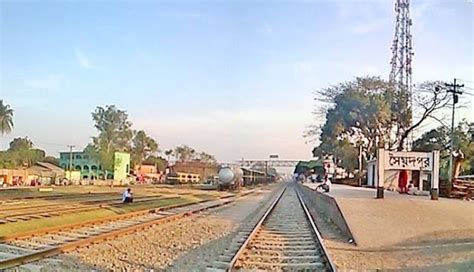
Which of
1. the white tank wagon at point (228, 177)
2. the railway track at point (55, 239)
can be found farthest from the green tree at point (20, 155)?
the railway track at point (55, 239)

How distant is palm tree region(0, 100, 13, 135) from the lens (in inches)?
3698

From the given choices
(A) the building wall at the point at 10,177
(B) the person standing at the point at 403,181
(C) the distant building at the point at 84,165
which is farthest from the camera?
(C) the distant building at the point at 84,165

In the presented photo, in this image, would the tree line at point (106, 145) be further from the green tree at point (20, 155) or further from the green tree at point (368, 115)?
the green tree at point (368, 115)

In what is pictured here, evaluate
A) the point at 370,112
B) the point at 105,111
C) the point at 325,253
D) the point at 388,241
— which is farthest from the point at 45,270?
the point at 105,111

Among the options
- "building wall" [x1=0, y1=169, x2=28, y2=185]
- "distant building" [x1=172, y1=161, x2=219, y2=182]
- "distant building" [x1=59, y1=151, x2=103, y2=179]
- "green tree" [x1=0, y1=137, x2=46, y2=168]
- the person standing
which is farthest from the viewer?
"distant building" [x1=172, y1=161, x2=219, y2=182]

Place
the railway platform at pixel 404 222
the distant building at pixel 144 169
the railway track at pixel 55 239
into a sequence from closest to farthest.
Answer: the railway track at pixel 55 239 → the railway platform at pixel 404 222 → the distant building at pixel 144 169

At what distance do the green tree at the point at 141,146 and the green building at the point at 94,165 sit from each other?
11149mm

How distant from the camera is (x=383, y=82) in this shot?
191 feet

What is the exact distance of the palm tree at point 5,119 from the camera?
93.9 meters

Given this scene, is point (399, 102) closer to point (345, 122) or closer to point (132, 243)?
point (345, 122)

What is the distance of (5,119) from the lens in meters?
94.8

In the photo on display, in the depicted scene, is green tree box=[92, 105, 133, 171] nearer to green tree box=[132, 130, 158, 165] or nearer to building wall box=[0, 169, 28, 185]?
green tree box=[132, 130, 158, 165]

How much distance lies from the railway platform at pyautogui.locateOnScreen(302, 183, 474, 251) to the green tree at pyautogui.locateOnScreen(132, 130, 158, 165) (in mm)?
105366

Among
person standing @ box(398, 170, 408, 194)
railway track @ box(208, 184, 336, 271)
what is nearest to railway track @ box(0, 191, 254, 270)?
railway track @ box(208, 184, 336, 271)
